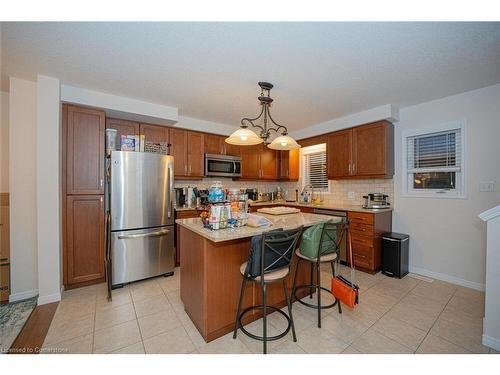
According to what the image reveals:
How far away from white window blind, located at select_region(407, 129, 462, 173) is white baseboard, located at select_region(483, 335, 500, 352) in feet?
6.65

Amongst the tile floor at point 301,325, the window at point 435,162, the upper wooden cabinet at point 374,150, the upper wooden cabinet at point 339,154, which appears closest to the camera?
the tile floor at point 301,325

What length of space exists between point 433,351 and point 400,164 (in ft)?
8.26

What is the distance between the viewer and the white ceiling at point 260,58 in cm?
161

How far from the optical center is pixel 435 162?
303 cm

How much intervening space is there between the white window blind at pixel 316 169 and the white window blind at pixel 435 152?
58.1 inches

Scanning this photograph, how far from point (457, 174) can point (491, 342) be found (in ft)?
6.69

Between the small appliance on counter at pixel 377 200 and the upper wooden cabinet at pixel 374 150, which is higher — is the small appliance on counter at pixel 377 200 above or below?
below

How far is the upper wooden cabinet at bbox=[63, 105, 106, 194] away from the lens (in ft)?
8.43

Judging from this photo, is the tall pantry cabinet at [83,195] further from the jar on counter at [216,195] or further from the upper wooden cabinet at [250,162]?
the upper wooden cabinet at [250,162]

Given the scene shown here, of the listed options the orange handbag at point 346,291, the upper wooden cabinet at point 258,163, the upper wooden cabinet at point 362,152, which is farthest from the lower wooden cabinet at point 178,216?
the upper wooden cabinet at point 362,152

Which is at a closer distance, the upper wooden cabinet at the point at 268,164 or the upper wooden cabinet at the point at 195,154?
the upper wooden cabinet at the point at 195,154

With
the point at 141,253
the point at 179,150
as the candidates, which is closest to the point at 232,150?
→ the point at 179,150

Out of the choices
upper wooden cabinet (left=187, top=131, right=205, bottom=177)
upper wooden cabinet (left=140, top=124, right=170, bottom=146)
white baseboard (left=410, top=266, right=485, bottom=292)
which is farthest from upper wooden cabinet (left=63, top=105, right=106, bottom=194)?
white baseboard (left=410, top=266, right=485, bottom=292)

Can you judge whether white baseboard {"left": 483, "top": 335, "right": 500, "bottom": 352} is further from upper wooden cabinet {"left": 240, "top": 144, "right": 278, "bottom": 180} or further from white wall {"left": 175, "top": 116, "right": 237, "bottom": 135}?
white wall {"left": 175, "top": 116, "right": 237, "bottom": 135}
